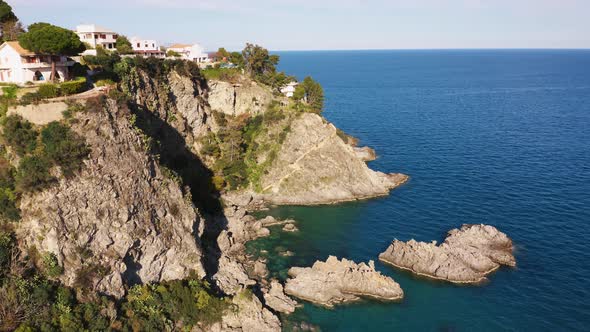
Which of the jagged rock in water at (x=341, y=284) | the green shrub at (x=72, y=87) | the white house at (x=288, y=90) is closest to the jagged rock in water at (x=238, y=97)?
the white house at (x=288, y=90)

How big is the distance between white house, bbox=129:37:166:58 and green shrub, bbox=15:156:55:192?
53.1 meters

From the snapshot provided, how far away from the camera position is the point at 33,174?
5056 centimetres

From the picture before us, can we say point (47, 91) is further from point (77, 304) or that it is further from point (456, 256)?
point (456, 256)

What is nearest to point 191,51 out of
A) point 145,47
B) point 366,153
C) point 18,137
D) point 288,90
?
point 145,47

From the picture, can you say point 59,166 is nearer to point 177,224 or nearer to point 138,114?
point 177,224

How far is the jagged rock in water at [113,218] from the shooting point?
50.8m

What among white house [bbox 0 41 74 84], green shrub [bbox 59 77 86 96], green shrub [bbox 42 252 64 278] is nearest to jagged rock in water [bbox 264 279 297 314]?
green shrub [bbox 42 252 64 278]

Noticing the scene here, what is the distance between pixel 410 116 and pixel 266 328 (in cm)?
13435

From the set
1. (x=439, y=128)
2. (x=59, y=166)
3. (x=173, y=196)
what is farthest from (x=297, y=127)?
(x=439, y=128)

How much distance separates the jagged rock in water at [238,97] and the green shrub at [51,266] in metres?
60.2

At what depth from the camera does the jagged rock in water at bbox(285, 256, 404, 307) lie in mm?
62031

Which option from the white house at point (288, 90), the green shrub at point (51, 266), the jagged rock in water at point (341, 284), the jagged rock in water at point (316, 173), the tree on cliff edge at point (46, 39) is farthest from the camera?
the white house at point (288, 90)

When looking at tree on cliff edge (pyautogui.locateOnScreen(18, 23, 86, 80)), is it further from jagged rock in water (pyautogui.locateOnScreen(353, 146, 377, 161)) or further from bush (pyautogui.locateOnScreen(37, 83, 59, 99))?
jagged rock in water (pyautogui.locateOnScreen(353, 146, 377, 161))

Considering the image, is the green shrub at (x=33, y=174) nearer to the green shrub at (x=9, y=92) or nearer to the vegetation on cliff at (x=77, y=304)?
the vegetation on cliff at (x=77, y=304)
